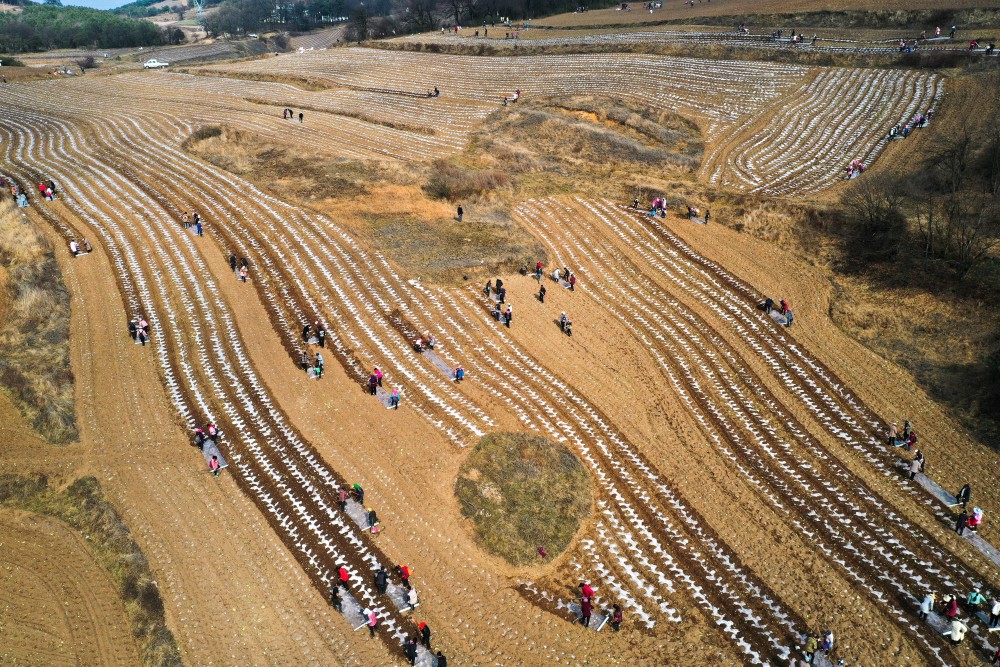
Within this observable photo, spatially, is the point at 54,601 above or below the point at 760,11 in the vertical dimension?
below

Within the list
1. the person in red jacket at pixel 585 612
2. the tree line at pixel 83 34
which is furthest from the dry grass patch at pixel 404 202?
the tree line at pixel 83 34

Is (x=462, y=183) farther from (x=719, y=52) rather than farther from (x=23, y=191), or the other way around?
(x=719, y=52)

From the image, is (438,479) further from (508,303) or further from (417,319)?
(508,303)

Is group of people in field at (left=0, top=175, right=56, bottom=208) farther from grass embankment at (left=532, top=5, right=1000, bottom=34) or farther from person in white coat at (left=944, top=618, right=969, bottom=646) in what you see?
grass embankment at (left=532, top=5, right=1000, bottom=34)

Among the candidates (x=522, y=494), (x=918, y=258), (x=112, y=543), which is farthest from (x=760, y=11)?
(x=112, y=543)

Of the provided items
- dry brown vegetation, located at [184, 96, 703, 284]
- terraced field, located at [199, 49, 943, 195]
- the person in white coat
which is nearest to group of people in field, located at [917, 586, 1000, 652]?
the person in white coat

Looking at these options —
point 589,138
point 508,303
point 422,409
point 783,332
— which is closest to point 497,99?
point 589,138
